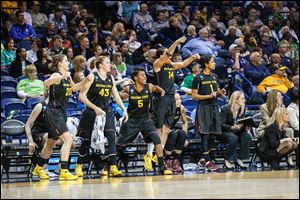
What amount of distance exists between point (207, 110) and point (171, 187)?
459 cm

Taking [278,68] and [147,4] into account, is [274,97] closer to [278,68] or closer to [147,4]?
[278,68]

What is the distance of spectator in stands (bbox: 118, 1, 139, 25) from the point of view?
22.7m

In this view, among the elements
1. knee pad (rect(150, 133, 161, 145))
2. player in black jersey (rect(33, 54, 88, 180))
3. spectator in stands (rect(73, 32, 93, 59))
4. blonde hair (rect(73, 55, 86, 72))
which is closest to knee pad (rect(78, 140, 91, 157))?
player in black jersey (rect(33, 54, 88, 180))

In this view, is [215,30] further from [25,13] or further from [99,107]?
[99,107]

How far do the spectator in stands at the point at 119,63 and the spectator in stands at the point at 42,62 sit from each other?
4.68 ft

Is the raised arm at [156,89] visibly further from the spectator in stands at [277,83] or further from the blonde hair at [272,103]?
the spectator in stands at [277,83]

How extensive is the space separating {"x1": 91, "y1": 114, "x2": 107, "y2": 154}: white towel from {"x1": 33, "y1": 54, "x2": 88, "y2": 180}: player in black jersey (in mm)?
542

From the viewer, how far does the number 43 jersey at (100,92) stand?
14727mm

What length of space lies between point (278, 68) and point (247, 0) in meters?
6.43

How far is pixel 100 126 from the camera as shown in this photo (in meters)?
14.5

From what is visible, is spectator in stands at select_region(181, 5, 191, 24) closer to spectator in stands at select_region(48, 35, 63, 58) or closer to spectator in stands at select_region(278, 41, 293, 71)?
spectator in stands at select_region(278, 41, 293, 71)

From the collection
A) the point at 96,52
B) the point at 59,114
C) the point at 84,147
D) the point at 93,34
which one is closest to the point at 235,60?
the point at 96,52

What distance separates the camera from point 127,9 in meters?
22.8

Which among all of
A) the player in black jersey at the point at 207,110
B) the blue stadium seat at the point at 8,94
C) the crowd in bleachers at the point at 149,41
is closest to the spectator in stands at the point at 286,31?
the crowd in bleachers at the point at 149,41
